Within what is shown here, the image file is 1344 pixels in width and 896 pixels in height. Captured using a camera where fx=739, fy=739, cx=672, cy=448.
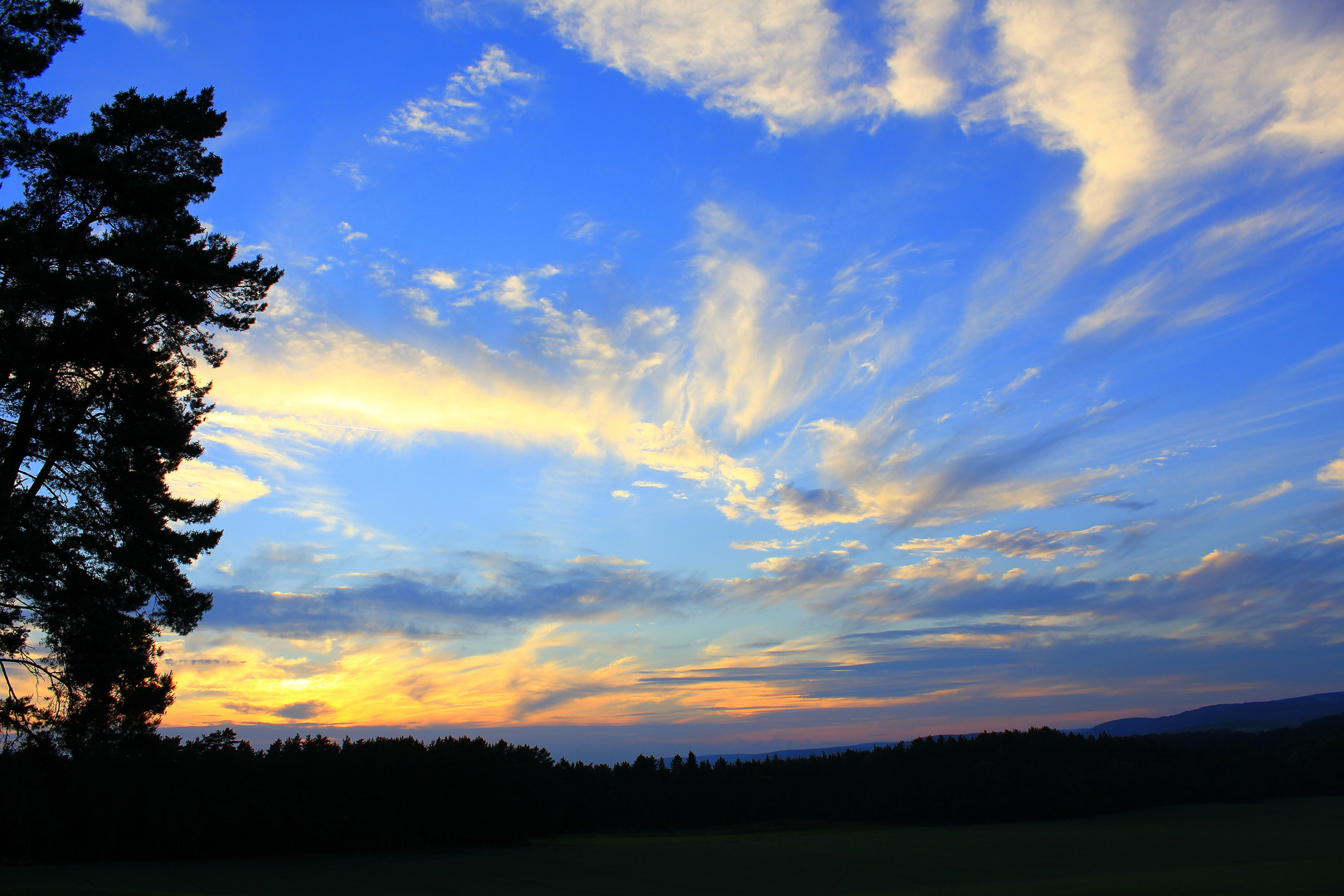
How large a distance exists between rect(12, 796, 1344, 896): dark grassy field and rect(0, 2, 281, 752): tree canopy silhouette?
17535 mm

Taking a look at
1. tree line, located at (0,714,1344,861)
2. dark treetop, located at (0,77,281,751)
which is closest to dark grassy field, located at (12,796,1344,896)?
tree line, located at (0,714,1344,861)

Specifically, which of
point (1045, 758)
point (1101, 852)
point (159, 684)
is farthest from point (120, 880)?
point (1045, 758)

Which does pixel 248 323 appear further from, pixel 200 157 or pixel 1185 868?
pixel 1185 868

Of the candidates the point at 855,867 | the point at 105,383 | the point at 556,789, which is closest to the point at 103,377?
the point at 105,383

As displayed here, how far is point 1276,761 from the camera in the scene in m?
82.4

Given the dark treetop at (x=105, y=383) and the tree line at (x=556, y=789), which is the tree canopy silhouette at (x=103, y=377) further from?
the tree line at (x=556, y=789)

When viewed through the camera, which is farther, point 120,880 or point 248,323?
point 120,880

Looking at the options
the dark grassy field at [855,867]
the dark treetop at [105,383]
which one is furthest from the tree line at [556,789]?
the dark treetop at [105,383]

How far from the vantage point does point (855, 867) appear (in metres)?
43.1

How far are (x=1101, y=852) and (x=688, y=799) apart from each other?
51.9 metres

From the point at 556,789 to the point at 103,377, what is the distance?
7878 centimetres

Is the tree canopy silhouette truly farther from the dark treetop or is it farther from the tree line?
the tree line

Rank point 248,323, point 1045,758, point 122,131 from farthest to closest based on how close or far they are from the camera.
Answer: point 1045,758 < point 248,323 < point 122,131

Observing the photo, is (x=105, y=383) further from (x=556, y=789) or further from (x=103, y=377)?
(x=556, y=789)
